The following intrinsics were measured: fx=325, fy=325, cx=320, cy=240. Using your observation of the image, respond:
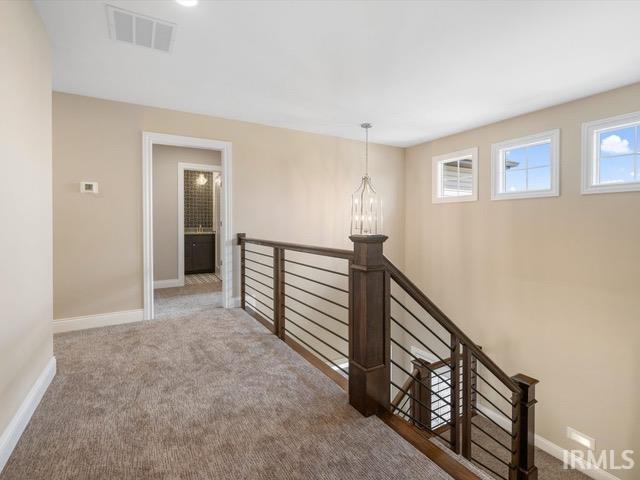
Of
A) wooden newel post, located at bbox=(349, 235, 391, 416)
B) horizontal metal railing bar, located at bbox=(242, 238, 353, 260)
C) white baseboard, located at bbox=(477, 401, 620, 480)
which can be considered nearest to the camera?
wooden newel post, located at bbox=(349, 235, 391, 416)

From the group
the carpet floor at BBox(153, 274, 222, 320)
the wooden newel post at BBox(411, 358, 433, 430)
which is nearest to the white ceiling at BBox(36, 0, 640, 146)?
the carpet floor at BBox(153, 274, 222, 320)

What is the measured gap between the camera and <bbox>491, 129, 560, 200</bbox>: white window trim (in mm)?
3713

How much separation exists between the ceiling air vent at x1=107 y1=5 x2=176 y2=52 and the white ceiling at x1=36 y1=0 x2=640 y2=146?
59mm

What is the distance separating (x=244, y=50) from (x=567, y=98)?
11.1 ft

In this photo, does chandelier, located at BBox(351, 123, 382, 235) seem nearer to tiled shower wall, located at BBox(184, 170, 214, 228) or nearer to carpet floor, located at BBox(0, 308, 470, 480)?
carpet floor, located at BBox(0, 308, 470, 480)

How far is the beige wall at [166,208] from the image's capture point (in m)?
5.52

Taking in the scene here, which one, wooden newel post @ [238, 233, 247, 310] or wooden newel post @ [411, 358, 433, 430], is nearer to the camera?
wooden newel post @ [411, 358, 433, 430]

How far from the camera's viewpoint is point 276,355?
2.63m

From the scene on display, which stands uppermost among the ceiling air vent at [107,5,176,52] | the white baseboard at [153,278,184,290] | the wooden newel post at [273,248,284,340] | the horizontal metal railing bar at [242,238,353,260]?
the ceiling air vent at [107,5,176,52]

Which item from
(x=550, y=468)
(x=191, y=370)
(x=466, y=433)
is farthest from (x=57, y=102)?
(x=550, y=468)

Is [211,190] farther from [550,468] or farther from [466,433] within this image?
[550,468]

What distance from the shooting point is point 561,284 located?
371 cm

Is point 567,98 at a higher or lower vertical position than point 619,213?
higher

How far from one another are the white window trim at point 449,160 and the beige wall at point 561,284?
0.28 feet
